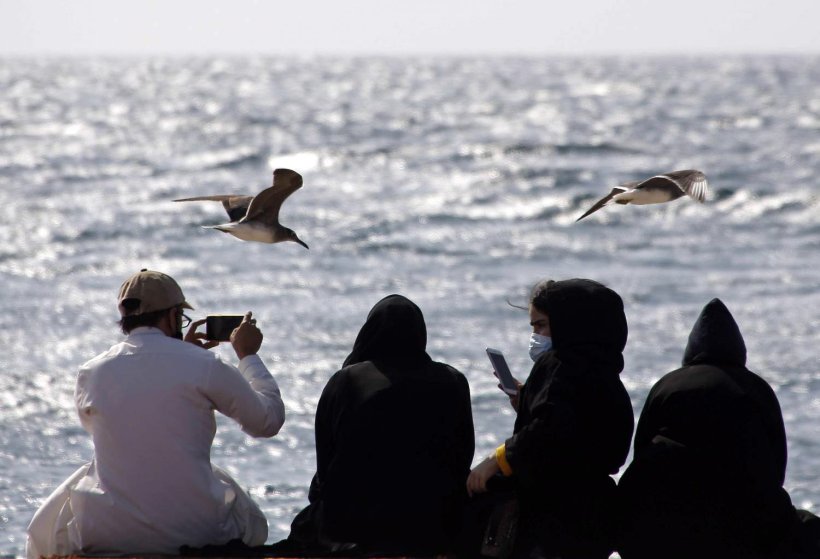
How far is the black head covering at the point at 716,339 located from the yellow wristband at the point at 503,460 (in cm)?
66

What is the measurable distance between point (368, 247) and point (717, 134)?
17.8 metres

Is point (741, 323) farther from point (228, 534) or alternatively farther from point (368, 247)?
point (228, 534)

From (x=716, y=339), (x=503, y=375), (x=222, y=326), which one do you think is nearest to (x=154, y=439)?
(x=222, y=326)

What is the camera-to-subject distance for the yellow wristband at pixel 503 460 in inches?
163

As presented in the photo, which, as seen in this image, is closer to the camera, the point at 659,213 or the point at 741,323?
the point at 741,323

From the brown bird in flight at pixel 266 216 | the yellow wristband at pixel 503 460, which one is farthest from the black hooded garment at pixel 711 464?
the brown bird in flight at pixel 266 216

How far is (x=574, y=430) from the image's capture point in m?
4.07

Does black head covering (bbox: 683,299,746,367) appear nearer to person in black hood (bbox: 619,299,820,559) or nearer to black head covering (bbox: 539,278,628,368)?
person in black hood (bbox: 619,299,820,559)

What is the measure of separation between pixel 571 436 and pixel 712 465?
1.46 feet

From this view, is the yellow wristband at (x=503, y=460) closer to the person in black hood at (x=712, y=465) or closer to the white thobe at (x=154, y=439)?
the person in black hood at (x=712, y=465)

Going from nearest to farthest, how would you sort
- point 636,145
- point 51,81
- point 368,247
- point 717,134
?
point 368,247
point 636,145
point 717,134
point 51,81

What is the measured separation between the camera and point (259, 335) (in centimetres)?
452

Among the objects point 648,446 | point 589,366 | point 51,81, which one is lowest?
point 648,446

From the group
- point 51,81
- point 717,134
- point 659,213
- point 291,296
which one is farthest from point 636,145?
point 51,81
